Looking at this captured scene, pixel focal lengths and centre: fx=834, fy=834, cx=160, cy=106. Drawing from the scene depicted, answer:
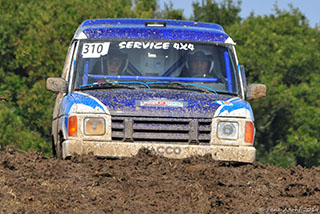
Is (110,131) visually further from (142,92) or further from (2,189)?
(2,189)

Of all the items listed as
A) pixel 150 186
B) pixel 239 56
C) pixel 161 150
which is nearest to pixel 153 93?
pixel 161 150

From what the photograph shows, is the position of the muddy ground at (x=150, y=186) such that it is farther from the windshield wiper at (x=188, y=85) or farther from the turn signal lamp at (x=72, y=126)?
the windshield wiper at (x=188, y=85)

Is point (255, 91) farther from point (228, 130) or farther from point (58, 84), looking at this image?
point (58, 84)

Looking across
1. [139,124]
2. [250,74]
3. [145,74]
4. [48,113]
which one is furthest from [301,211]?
[250,74]

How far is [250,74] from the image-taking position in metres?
45.3

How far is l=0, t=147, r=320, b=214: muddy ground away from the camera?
718 cm

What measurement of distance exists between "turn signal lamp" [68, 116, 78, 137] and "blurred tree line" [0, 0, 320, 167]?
897 inches

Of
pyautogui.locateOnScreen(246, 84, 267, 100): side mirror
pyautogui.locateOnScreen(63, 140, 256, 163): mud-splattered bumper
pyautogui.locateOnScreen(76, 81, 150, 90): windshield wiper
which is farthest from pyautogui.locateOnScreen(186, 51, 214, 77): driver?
pyautogui.locateOnScreen(63, 140, 256, 163): mud-splattered bumper

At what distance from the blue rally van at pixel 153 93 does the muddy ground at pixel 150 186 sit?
20 cm

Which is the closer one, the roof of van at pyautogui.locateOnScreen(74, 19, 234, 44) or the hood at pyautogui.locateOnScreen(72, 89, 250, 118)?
the hood at pyautogui.locateOnScreen(72, 89, 250, 118)

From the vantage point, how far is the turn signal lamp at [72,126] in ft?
29.3

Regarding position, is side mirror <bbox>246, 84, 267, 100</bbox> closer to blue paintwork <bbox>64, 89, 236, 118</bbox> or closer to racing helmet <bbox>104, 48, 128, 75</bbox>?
blue paintwork <bbox>64, 89, 236, 118</bbox>

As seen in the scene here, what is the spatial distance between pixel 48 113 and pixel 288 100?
1435 cm

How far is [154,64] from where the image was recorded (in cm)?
984
